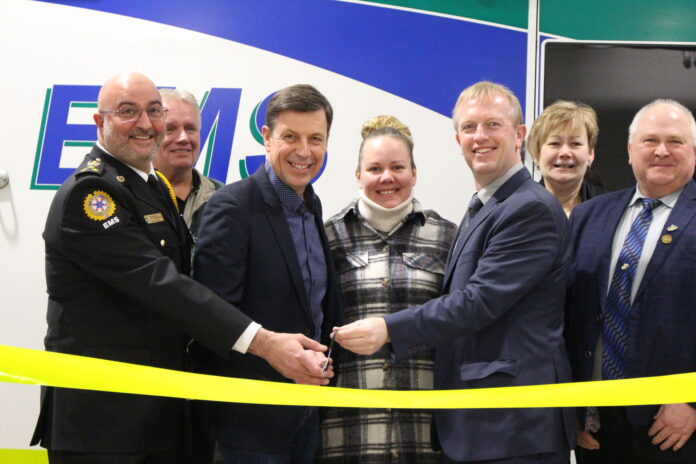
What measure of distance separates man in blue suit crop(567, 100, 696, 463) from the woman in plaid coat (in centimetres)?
52

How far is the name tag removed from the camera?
259cm

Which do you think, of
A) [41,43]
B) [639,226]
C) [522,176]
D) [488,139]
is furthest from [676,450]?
[41,43]

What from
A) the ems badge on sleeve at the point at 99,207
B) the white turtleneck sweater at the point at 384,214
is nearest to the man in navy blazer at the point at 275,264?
the white turtleneck sweater at the point at 384,214

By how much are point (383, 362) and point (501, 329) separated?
50 cm

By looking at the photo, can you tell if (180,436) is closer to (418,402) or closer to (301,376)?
(301,376)

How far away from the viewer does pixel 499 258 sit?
2.54 metres

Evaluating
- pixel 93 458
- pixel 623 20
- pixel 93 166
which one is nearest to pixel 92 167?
pixel 93 166

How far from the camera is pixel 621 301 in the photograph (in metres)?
2.68

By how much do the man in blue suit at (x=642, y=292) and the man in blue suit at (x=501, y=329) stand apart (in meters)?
0.20

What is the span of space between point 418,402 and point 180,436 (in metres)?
0.82

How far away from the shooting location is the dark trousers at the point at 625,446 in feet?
8.36

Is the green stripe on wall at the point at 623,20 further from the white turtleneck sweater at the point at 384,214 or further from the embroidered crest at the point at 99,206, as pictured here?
the embroidered crest at the point at 99,206

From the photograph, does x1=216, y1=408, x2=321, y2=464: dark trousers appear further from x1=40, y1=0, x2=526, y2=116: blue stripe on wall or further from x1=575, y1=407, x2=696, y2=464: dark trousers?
x1=40, y1=0, x2=526, y2=116: blue stripe on wall

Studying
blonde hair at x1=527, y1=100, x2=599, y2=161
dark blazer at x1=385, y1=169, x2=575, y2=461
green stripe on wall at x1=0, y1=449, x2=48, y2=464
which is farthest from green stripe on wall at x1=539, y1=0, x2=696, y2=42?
green stripe on wall at x1=0, y1=449, x2=48, y2=464
